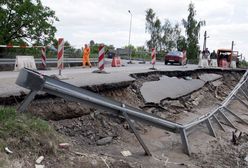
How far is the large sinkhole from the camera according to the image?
25.3ft

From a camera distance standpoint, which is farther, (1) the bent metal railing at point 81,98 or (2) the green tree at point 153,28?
(2) the green tree at point 153,28

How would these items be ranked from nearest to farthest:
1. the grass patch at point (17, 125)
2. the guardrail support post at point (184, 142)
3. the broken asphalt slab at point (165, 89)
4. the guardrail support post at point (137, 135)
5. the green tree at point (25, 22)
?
the grass patch at point (17, 125) → the guardrail support post at point (137, 135) → the guardrail support post at point (184, 142) → the broken asphalt slab at point (165, 89) → the green tree at point (25, 22)

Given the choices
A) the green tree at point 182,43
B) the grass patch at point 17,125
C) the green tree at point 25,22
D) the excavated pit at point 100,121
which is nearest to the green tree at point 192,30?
the green tree at point 182,43

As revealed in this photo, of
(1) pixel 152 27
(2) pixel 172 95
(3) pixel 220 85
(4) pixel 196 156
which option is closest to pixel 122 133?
(4) pixel 196 156

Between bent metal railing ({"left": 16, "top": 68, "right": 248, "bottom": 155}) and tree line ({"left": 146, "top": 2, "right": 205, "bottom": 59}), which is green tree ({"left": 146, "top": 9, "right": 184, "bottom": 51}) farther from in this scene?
bent metal railing ({"left": 16, "top": 68, "right": 248, "bottom": 155})

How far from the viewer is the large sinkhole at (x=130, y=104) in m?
7.70

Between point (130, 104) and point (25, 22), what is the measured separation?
73.5ft

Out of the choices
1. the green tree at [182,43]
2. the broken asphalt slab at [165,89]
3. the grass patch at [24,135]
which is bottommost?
the broken asphalt slab at [165,89]

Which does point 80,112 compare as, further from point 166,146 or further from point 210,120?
point 210,120

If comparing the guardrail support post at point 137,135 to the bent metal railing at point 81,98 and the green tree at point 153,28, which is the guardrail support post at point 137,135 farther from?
the green tree at point 153,28

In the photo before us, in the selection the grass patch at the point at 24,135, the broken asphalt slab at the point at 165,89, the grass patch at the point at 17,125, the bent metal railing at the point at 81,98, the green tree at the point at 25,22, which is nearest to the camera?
the grass patch at the point at 24,135

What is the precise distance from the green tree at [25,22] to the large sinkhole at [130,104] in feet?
46.4

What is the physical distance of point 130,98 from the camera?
11.9m

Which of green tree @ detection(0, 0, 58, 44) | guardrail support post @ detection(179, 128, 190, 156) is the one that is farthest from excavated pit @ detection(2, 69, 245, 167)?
green tree @ detection(0, 0, 58, 44)
